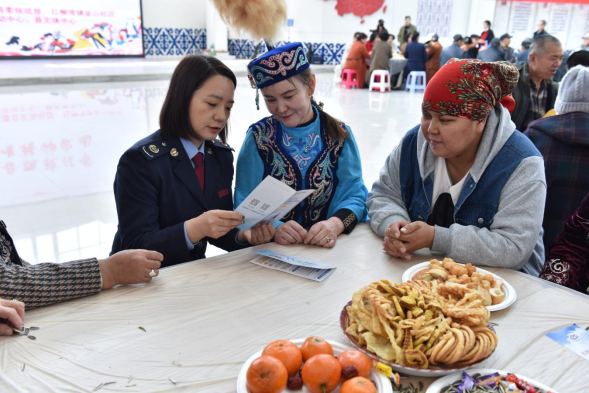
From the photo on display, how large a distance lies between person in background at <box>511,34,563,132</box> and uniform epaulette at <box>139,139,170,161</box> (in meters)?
3.47

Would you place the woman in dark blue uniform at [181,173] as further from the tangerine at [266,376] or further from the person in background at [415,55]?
the person in background at [415,55]

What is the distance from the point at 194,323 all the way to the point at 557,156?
2.10 meters

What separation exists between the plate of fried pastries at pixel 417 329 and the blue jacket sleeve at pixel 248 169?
1045 millimetres

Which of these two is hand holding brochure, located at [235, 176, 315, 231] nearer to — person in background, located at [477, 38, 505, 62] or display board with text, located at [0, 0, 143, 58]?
person in background, located at [477, 38, 505, 62]

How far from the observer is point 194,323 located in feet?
3.85

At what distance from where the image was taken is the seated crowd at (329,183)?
1.51 meters

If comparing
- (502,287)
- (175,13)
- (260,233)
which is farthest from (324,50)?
(502,287)

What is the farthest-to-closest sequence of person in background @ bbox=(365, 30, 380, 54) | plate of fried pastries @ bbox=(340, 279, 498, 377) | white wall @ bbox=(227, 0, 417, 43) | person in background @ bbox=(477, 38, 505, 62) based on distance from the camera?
1. white wall @ bbox=(227, 0, 417, 43)
2. person in background @ bbox=(365, 30, 380, 54)
3. person in background @ bbox=(477, 38, 505, 62)
4. plate of fried pastries @ bbox=(340, 279, 498, 377)

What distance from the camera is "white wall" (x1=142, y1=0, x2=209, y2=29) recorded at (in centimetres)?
1647

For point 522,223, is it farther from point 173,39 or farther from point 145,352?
point 173,39

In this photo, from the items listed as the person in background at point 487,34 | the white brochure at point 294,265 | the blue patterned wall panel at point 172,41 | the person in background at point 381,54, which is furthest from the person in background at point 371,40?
the white brochure at point 294,265

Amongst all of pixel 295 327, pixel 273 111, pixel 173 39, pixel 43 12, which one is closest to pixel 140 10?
pixel 173 39

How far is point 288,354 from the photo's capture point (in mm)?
917

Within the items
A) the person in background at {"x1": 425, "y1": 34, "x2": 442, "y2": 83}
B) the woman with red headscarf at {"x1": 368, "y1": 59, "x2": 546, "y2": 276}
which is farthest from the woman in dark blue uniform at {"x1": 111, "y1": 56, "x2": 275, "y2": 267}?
the person in background at {"x1": 425, "y1": 34, "x2": 442, "y2": 83}
